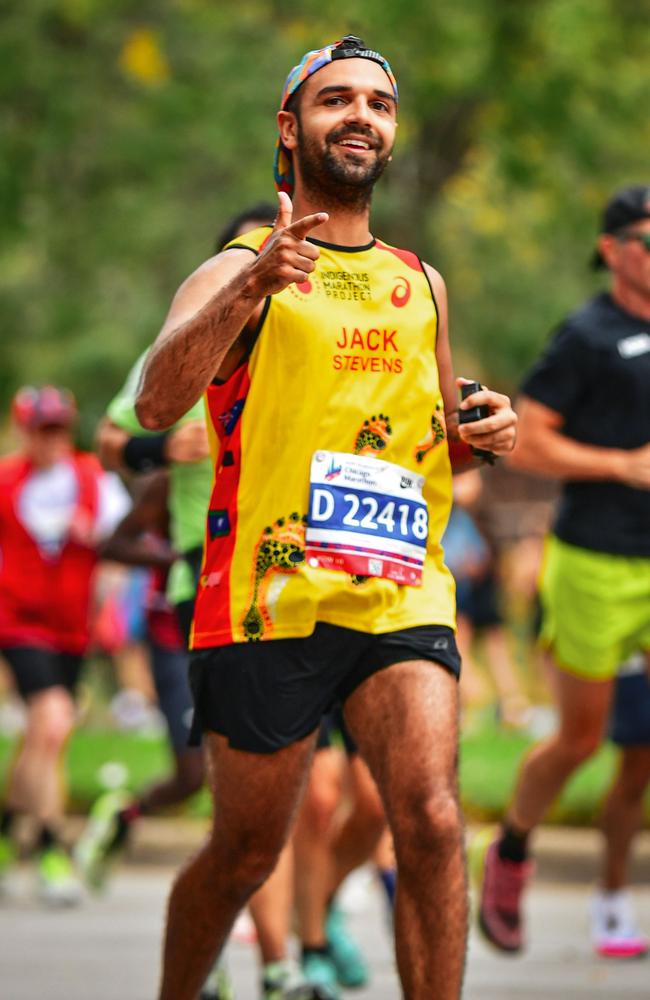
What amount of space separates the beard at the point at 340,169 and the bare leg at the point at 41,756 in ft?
17.5

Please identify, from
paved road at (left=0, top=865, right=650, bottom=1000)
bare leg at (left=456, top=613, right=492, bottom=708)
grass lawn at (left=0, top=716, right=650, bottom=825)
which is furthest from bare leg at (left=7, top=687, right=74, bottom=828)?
bare leg at (left=456, top=613, right=492, bottom=708)

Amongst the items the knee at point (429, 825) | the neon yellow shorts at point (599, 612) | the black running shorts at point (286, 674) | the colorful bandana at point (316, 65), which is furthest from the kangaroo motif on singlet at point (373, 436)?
the neon yellow shorts at point (599, 612)

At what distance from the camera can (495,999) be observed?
645cm

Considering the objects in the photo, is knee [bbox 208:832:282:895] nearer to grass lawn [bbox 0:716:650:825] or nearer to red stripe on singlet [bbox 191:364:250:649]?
red stripe on singlet [bbox 191:364:250:649]

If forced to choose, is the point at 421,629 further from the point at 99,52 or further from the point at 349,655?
the point at 99,52

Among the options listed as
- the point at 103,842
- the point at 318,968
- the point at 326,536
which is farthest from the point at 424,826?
the point at 103,842

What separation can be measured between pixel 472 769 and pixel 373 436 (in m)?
7.16

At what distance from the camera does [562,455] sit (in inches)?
266

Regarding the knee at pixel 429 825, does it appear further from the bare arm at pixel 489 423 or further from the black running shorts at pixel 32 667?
the black running shorts at pixel 32 667

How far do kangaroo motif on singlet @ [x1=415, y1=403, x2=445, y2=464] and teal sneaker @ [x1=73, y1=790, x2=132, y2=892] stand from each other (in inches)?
192

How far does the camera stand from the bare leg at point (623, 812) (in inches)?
286

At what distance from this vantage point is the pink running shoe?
6.96 meters

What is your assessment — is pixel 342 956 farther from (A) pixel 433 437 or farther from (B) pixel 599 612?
(A) pixel 433 437

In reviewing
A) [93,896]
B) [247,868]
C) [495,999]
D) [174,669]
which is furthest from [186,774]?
[247,868]
